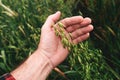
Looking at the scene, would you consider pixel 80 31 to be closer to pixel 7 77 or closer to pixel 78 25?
pixel 78 25

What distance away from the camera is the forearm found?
265cm

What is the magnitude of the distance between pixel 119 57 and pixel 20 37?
0.87 metres

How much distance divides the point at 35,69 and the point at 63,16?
0.65 meters

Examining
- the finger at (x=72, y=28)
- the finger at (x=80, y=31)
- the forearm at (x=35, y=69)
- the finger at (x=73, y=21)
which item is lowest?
the forearm at (x=35, y=69)

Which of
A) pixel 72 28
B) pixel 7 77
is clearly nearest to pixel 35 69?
pixel 7 77

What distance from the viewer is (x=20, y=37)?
3.39m

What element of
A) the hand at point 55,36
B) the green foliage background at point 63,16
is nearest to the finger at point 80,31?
the hand at point 55,36

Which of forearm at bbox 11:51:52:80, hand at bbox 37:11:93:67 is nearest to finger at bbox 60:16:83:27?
hand at bbox 37:11:93:67

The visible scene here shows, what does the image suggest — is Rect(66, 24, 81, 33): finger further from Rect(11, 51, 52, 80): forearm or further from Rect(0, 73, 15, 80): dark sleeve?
Rect(0, 73, 15, 80): dark sleeve

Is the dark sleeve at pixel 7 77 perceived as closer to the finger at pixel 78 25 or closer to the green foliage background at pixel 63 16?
the green foliage background at pixel 63 16

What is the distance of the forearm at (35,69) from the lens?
8.69ft

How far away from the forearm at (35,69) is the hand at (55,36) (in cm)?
4

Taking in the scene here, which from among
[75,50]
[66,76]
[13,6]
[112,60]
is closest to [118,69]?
[112,60]

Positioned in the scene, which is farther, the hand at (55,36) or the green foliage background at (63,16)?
the green foliage background at (63,16)
